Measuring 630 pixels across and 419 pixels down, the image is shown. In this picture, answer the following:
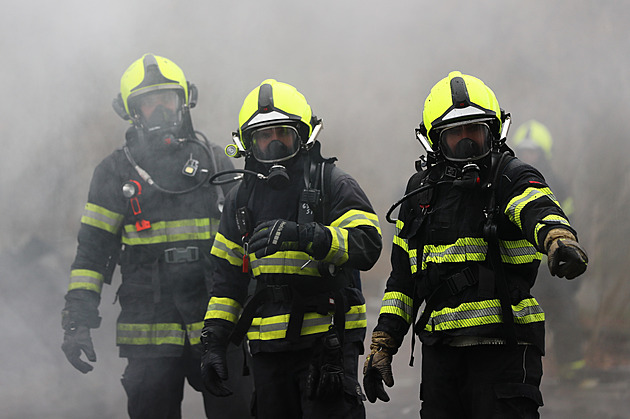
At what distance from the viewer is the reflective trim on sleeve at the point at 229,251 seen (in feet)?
11.4

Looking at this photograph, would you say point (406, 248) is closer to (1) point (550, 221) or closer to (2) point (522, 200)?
(2) point (522, 200)

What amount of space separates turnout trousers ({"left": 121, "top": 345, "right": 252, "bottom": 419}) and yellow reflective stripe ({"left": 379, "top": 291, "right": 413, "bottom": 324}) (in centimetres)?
138

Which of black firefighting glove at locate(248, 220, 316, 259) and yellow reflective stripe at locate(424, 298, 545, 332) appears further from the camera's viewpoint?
black firefighting glove at locate(248, 220, 316, 259)

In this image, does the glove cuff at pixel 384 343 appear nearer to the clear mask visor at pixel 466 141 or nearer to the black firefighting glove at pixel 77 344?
the clear mask visor at pixel 466 141

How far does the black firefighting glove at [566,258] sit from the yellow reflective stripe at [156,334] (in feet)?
8.09

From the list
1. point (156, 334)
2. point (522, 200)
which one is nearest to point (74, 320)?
point (156, 334)

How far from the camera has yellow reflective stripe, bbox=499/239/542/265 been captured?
2.81m

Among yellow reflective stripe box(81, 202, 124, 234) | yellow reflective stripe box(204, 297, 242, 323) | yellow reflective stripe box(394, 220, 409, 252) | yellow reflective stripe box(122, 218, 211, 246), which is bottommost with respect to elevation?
yellow reflective stripe box(204, 297, 242, 323)

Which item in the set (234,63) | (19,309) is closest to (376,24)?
(234,63)

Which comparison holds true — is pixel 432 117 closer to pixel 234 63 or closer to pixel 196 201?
pixel 196 201

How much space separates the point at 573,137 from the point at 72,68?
480cm

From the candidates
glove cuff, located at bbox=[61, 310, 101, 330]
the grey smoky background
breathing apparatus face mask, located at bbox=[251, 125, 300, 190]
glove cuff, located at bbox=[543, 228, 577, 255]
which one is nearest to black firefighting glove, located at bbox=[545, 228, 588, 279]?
glove cuff, located at bbox=[543, 228, 577, 255]

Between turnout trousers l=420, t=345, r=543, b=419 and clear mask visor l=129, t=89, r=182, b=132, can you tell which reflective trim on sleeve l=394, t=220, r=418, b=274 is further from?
clear mask visor l=129, t=89, r=182, b=132

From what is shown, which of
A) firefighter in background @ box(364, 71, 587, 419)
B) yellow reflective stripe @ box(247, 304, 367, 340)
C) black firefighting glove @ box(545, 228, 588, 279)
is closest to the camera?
black firefighting glove @ box(545, 228, 588, 279)
